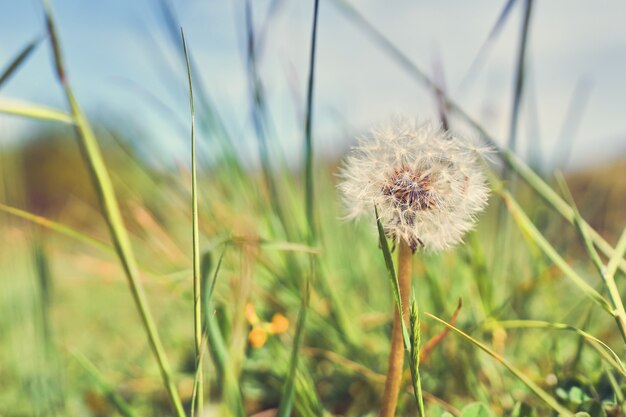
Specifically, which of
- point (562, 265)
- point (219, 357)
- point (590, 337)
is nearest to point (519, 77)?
point (562, 265)

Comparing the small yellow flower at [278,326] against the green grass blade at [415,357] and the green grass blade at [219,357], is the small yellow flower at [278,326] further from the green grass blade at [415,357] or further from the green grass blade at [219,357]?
the green grass blade at [415,357]

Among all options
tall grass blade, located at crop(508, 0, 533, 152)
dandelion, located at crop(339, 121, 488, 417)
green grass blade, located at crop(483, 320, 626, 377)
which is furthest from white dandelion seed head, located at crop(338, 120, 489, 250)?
tall grass blade, located at crop(508, 0, 533, 152)

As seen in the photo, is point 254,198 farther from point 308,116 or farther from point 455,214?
point 455,214

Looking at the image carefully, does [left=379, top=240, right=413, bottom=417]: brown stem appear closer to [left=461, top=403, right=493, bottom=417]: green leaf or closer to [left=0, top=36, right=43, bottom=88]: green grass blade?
[left=461, top=403, right=493, bottom=417]: green leaf

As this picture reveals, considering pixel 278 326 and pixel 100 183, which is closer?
pixel 100 183

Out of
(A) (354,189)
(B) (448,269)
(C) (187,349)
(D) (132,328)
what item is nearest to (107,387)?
(A) (354,189)

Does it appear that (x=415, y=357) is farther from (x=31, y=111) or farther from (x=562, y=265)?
(x=31, y=111)

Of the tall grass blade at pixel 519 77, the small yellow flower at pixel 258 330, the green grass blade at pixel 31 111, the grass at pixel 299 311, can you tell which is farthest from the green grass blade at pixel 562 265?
the green grass blade at pixel 31 111

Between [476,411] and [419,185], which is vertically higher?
[419,185]
